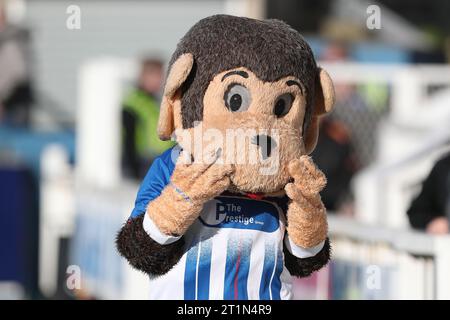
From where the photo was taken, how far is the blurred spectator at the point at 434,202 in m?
6.64

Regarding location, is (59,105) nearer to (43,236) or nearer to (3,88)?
(3,88)

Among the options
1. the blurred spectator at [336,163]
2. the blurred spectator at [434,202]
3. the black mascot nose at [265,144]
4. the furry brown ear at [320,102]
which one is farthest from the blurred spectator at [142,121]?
the black mascot nose at [265,144]

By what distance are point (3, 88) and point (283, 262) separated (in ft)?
33.2

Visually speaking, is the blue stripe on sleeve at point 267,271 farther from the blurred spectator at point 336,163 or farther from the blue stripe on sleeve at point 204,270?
the blurred spectator at point 336,163

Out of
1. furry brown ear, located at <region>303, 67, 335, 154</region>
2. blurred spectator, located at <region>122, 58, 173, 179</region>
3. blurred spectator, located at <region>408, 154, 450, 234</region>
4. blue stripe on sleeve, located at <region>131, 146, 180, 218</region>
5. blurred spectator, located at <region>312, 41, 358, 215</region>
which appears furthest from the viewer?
blurred spectator, located at <region>122, 58, 173, 179</region>

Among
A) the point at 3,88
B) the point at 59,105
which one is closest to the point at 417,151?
the point at 3,88

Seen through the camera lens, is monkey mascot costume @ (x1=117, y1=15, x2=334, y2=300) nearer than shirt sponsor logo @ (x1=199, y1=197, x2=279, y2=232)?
Yes

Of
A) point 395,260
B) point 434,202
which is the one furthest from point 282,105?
point 434,202

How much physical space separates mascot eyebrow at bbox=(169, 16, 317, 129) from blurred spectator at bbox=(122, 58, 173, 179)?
633 cm

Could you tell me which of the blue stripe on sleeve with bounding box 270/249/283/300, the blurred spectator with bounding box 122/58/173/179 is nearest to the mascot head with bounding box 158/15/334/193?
the blue stripe on sleeve with bounding box 270/249/283/300

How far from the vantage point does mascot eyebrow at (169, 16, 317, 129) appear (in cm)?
441

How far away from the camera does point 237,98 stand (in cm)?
439

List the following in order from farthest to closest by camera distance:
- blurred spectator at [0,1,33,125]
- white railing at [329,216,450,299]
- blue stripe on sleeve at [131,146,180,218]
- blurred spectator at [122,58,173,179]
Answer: blurred spectator at [0,1,33,125], blurred spectator at [122,58,173,179], white railing at [329,216,450,299], blue stripe on sleeve at [131,146,180,218]

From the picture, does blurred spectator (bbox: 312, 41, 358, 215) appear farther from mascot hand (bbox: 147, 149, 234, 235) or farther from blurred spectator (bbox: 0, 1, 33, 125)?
mascot hand (bbox: 147, 149, 234, 235)
